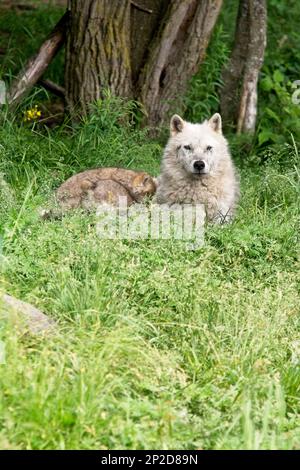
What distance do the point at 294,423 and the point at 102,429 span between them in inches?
45.1

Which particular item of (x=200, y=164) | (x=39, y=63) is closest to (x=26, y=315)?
(x=200, y=164)

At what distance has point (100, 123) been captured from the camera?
9961 mm

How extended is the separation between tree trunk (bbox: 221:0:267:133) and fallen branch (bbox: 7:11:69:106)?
2021 millimetres

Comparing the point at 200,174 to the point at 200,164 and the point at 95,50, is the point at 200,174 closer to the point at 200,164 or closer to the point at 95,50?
the point at 200,164

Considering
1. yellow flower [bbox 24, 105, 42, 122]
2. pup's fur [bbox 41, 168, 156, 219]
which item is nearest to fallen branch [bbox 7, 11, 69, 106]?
yellow flower [bbox 24, 105, 42, 122]

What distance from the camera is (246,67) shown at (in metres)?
11.4

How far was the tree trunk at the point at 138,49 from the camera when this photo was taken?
33.6ft

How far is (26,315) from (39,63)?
5096 millimetres

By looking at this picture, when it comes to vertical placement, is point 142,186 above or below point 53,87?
below

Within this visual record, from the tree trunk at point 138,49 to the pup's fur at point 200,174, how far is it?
1.74 metres

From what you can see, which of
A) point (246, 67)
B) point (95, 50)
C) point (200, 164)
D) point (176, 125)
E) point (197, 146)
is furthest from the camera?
point (246, 67)

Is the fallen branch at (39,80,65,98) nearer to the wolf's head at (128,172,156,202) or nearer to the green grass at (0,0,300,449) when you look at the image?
the green grass at (0,0,300,449)

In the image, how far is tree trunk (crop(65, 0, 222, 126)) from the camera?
33.6 ft

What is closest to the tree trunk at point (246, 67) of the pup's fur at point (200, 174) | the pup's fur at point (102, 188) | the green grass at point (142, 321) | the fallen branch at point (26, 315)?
the green grass at point (142, 321)
